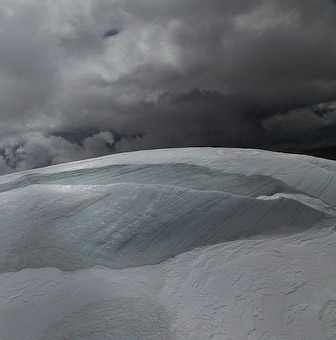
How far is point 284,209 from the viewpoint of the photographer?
15.3ft

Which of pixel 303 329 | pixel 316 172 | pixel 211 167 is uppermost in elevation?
pixel 211 167

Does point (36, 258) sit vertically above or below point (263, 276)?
above

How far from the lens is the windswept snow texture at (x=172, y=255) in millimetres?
3109

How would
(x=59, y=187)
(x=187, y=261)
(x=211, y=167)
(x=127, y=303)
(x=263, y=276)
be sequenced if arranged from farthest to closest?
(x=211, y=167) → (x=59, y=187) → (x=187, y=261) → (x=263, y=276) → (x=127, y=303)

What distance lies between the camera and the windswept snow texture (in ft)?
10.2

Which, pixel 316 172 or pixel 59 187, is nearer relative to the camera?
pixel 59 187

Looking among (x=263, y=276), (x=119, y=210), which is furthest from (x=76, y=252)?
(x=263, y=276)

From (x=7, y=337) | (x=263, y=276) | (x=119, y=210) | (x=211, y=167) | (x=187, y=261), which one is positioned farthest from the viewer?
(x=211, y=167)

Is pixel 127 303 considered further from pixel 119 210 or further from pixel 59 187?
pixel 59 187

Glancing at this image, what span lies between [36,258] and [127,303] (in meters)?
1.54

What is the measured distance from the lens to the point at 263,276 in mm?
3574

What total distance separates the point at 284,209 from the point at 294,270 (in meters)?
1.24

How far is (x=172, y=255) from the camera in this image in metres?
3.96

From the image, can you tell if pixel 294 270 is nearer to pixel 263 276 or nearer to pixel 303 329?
pixel 263 276
